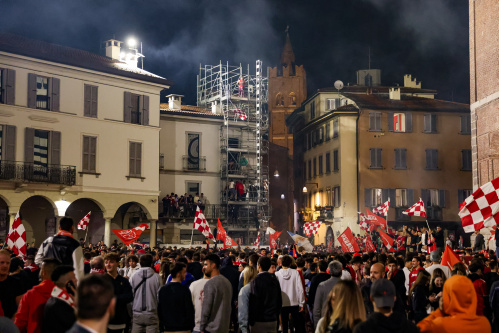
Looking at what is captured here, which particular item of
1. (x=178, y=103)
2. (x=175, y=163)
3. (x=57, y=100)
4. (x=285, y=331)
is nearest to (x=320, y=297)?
(x=285, y=331)

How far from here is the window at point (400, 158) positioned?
5658 cm

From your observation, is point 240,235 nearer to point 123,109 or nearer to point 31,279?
point 123,109

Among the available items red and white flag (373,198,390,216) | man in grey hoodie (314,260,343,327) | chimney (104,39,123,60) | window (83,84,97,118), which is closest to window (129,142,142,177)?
window (83,84,97,118)

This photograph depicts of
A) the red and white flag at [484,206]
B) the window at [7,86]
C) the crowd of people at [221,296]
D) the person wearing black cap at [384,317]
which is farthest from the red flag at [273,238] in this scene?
the person wearing black cap at [384,317]

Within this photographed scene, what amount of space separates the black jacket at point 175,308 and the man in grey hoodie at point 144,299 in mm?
1123

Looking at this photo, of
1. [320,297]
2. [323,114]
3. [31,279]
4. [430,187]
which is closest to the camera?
[320,297]

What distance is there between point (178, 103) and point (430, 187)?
66.8 ft

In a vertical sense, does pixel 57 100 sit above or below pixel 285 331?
above

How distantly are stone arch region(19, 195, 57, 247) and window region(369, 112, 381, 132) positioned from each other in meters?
26.6

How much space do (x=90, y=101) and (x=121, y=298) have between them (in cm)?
3220

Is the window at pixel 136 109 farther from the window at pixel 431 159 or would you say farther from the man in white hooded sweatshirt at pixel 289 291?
the man in white hooded sweatshirt at pixel 289 291

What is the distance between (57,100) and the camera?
130ft

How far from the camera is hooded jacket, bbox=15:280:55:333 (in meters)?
7.18

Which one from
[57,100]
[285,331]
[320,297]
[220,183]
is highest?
[57,100]
